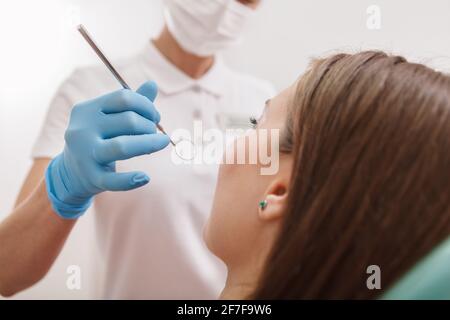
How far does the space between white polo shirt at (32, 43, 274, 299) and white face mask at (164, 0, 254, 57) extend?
0.52 ft

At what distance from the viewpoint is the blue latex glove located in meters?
0.83

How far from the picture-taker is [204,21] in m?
1.27

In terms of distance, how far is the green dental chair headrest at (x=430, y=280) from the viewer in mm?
565

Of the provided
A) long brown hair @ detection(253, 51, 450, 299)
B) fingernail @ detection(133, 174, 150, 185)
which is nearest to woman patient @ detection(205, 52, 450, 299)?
long brown hair @ detection(253, 51, 450, 299)

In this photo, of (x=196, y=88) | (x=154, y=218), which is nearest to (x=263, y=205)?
(x=154, y=218)

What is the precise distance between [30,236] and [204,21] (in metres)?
0.76

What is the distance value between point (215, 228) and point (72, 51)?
1.20m

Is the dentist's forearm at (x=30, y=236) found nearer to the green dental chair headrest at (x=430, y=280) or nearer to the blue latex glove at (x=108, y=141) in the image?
the blue latex glove at (x=108, y=141)

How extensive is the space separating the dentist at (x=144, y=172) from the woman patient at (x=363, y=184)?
332 mm

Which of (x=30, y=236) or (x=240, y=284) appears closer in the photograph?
(x=240, y=284)

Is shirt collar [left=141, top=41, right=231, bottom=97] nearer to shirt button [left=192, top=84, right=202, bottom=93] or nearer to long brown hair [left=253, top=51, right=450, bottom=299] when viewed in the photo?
shirt button [left=192, top=84, right=202, bottom=93]

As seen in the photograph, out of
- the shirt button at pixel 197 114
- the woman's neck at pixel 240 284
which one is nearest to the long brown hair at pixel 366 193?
the woman's neck at pixel 240 284

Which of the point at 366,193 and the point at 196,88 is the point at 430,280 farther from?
the point at 196,88
